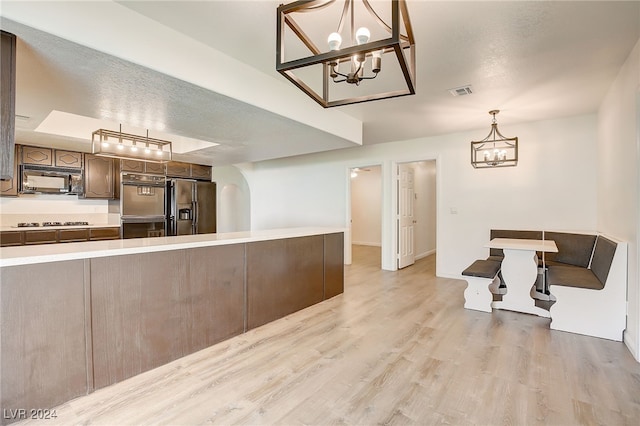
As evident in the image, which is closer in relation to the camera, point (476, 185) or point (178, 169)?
point (476, 185)

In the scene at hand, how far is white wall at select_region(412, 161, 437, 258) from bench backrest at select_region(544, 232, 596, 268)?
10.1 ft

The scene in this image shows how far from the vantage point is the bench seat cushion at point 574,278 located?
2.95m

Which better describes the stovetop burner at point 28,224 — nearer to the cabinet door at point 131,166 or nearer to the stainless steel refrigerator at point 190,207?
the cabinet door at point 131,166

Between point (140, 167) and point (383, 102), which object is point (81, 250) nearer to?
point (383, 102)

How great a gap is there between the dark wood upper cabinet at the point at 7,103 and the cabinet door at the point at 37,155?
418cm

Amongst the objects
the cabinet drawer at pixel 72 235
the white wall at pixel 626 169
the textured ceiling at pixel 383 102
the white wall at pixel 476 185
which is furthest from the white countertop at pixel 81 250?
the white wall at pixel 476 185

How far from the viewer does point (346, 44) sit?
2.57 m

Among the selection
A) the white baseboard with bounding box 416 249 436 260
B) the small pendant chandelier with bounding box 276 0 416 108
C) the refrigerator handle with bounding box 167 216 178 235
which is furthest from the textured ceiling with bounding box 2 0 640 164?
the white baseboard with bounding box 416 249 436 260

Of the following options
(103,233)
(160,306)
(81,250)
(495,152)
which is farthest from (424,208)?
(81,250)

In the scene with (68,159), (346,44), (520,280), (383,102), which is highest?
(346,44)

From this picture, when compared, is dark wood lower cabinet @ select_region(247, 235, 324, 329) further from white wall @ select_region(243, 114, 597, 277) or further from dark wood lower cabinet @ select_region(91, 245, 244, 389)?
white wall @ select_region(243, 114, 597, 277)

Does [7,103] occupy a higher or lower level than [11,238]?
higher

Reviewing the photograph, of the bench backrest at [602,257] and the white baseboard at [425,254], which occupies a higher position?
the bench backrest at [602,257]

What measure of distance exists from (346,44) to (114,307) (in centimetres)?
261
